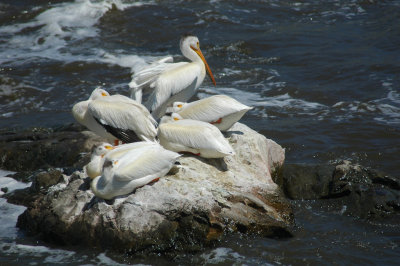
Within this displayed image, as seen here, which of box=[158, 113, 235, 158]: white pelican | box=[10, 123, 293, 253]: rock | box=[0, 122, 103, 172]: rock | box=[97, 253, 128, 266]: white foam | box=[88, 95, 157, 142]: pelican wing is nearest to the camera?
box=[97, 253, 128, 266]: white foam

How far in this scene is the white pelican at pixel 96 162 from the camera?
5.37m

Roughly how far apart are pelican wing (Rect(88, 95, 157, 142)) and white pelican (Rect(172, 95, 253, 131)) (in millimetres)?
480

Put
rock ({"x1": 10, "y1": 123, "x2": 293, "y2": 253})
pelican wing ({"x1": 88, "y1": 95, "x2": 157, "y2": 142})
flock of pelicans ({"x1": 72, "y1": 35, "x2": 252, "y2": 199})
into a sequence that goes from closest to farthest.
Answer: rock ({"x1": 10, "y1": 123, "x2": 293, "y2": 253}) → flock of pelicans ({"x1": 72, "y1": 35, "x2": 252, "y2": 199}) → pelican wing ({"x1": 88, "y1": 95, "x2": 157, "y2": 142})

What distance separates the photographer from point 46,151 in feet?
24.7

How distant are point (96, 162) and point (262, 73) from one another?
718 centimetres

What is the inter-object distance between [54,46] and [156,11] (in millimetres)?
3449

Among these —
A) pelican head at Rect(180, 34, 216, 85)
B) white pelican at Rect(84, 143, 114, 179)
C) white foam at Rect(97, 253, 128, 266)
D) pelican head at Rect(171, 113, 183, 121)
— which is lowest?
white foam at Rect(97, 253, 128, 266)

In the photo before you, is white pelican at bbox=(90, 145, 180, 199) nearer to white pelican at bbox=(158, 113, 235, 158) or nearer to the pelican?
white pelican at bbox=(158, 113, 235, 158)

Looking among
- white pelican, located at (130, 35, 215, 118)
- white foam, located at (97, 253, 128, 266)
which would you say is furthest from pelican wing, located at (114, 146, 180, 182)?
white pelican, located at (130, 35, 215, 118)

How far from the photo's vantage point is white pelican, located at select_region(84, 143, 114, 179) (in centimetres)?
537

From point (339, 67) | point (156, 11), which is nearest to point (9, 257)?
point (339, 67)

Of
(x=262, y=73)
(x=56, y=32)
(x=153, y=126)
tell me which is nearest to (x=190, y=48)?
(x=153, y=126)

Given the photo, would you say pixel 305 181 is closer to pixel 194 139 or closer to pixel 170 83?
pixel 194 139

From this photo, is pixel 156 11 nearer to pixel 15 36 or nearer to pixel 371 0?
pixel 15 36
